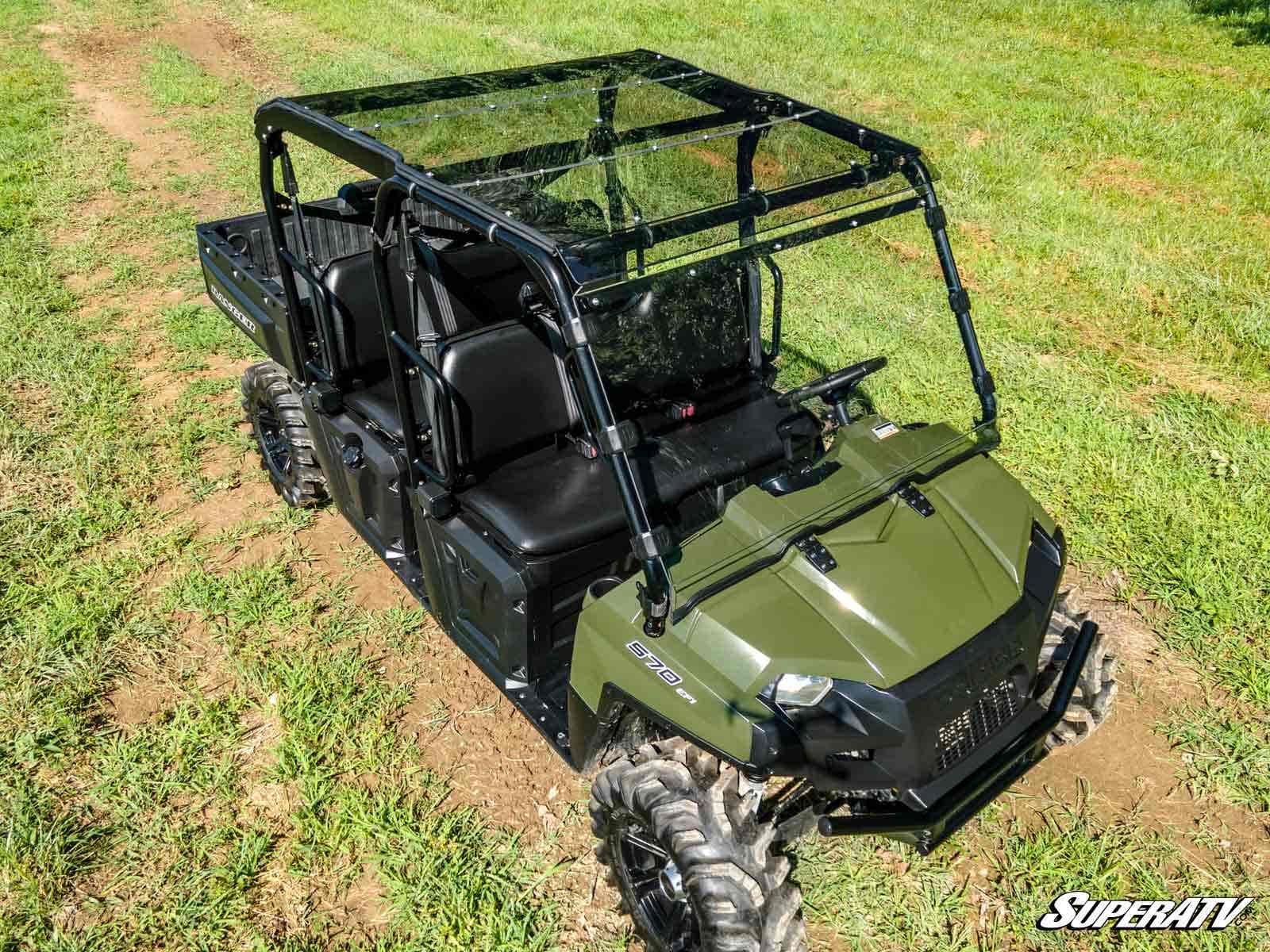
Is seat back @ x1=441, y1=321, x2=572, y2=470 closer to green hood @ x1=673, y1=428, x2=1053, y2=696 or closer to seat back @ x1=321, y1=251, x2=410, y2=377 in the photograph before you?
seat back @ x1=321, y1=251, x2=410, y2=377

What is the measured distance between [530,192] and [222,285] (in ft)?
7.90

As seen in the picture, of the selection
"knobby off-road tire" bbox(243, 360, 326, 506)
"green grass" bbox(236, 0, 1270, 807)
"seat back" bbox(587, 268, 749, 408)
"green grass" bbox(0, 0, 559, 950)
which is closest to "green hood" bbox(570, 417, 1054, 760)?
"seat back" bbox(587, 268, 749, 408)

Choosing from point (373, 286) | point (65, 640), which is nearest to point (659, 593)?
point (373, 286)

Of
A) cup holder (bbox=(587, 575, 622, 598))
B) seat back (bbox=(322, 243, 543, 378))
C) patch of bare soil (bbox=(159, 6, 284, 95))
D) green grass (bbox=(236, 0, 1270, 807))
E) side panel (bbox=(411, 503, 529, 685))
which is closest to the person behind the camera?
cup holder (bbox=(587, 575, 622, 598))

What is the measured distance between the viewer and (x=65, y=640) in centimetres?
417

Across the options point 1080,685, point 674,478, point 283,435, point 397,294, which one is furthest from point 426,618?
point 1080,685

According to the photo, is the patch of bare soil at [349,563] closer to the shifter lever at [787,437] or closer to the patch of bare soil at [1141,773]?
the shifter lever at [787,437]

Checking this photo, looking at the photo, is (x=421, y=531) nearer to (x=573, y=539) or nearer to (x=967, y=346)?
(x=573, y=539)

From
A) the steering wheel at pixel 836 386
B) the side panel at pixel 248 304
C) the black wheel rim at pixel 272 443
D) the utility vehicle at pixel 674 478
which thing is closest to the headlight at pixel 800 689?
the utility vehicle at pixel 674 478

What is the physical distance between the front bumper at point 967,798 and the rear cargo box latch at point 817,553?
664mm

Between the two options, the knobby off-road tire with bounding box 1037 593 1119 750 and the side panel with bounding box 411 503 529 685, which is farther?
the side panel with bounding box 411 503 529 685

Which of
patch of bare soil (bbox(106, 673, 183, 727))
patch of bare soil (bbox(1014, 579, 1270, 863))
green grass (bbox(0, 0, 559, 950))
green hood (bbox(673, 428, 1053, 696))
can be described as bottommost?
patch of bare soil (bbox(106, 673, 183, 727))

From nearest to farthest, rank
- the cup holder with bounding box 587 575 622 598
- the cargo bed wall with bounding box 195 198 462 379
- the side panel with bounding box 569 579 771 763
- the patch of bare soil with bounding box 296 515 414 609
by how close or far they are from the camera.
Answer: the side panel with bounding box 569 579 771 763 < the cup holder with bounding box 587 575 622 598 < the cargo bed wall with bounding box 195 198 462 379 < the patch of bare soil with bounding box 296 515 414 609

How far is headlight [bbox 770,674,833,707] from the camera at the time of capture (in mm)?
2541
